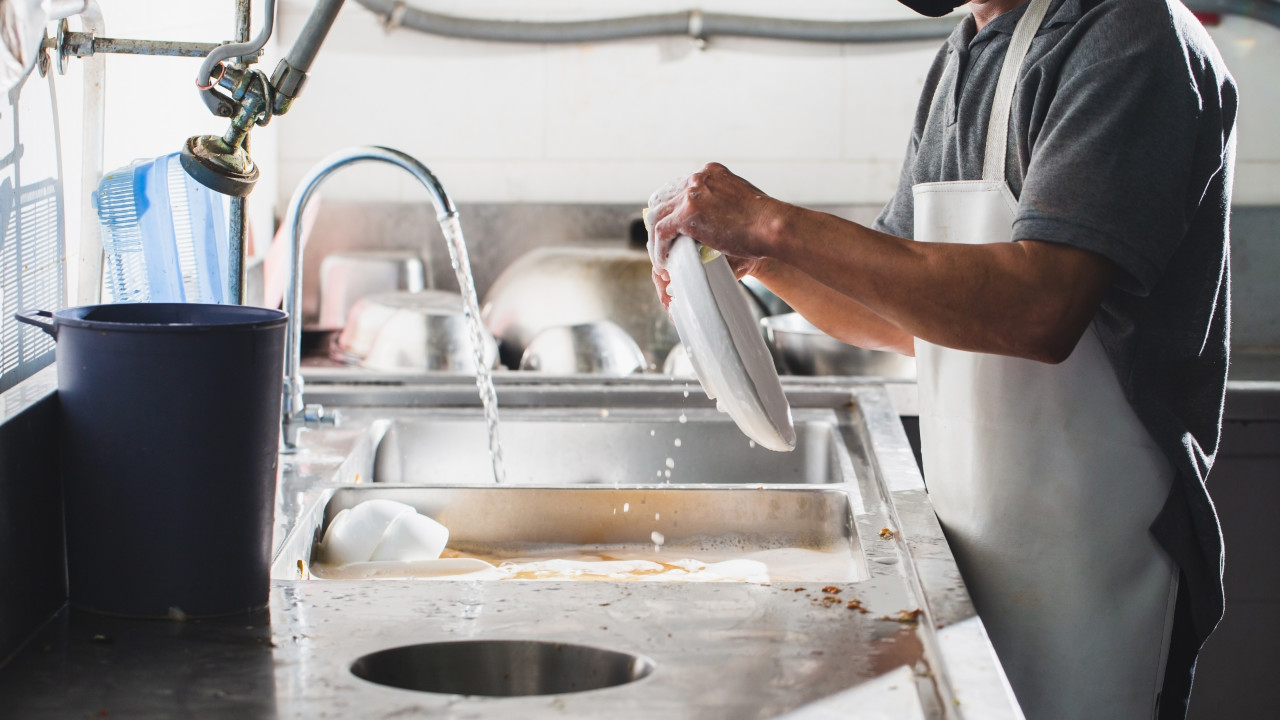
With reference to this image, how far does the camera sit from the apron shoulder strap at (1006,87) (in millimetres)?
1229

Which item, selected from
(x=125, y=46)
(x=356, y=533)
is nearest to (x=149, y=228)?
(x=125, y=46)

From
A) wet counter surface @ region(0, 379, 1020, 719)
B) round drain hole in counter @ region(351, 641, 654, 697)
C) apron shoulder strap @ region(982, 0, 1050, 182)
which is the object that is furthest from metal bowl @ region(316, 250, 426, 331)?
round drain hole in counter @ region(351, 641, 654, 697)

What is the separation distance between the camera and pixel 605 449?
1.95 meters

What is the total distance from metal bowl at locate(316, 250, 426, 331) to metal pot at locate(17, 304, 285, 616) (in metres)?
2.03

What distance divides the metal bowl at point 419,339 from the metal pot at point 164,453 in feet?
4.32

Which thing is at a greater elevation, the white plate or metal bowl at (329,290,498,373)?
the white plate

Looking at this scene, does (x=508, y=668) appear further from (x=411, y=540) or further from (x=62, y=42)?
(x=62, y=42)

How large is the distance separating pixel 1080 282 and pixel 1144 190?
103 mm

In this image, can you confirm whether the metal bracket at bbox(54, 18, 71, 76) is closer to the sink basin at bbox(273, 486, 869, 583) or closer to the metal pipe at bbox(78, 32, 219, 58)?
the metal pipe at bbox(78, 32, 219, 58)

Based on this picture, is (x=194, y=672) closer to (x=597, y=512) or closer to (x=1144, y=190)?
(x=597, y=512)

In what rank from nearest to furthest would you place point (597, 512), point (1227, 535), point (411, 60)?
point (597, 512) → point (1227, 535) → point (411, 60)

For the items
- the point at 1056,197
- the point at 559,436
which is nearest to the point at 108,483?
the point at 1056,197

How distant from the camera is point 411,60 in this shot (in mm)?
3080

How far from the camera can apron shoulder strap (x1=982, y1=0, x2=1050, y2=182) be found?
1.23 meters
